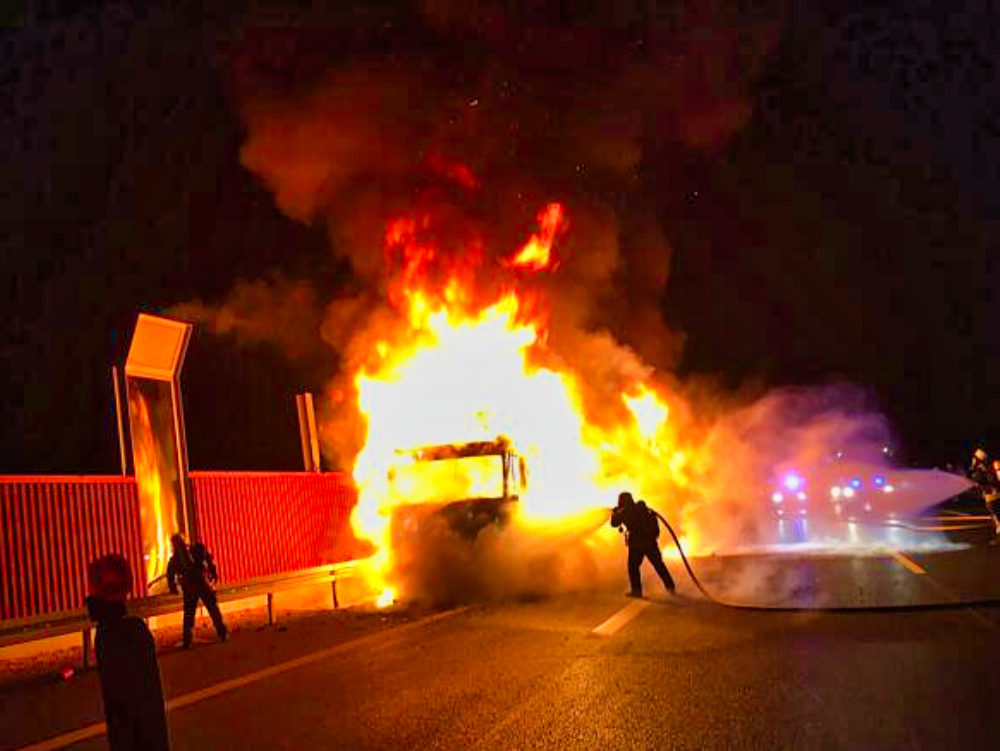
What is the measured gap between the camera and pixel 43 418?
28125mm

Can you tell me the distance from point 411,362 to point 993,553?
1135 cm

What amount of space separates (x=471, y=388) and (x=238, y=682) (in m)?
11.1

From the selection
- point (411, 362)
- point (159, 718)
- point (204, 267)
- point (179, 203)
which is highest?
point (179, 203)

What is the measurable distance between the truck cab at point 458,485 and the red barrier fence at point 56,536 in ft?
13.7

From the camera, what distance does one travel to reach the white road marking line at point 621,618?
1157 centimetres

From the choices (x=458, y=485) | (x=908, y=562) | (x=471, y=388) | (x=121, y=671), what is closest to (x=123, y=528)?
(x=458, y=485)

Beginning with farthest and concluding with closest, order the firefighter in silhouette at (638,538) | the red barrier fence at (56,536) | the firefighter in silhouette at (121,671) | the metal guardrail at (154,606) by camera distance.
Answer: the firefighter in silhouette at (638,538), the red barrier fence at (56,536), the metal guardrail at (154,606), the firefighter in silhouette at (121,671)

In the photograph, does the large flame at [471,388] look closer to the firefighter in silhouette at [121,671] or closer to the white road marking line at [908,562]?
the white road marking line at [908,562]

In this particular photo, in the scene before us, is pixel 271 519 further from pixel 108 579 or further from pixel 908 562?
pixel 108 579

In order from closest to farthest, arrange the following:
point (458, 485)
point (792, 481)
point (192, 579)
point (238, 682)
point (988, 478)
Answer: point (238, 682) < point (192, 579) < point (458, 485) < point (988, 478) < point (792, 481)

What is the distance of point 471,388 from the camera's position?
20.3 metres

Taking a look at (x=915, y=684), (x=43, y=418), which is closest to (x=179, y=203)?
(x=43, y=418)

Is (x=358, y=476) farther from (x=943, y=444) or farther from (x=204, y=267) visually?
(x=943, y=444)

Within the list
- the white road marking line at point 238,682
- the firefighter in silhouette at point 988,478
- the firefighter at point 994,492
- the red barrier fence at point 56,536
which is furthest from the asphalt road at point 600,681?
the firefighter at point 994,492
